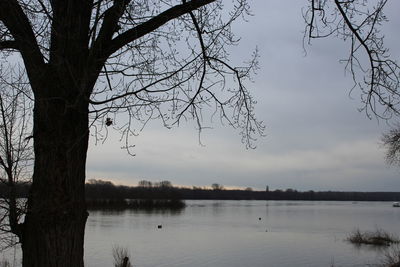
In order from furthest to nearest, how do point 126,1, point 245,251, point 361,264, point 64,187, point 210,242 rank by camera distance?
point 210,242 < point 245,251 < point 361,264 < point 126,1 < point 64,187

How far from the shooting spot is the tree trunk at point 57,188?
3771 millimetres

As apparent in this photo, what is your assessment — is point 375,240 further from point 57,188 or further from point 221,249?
point 57,188

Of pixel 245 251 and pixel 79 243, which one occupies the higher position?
pixel 79 243

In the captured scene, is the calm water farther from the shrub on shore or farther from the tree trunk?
the tree trunk

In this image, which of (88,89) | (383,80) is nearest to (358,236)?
(383,80)

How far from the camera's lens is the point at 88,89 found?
13.4ft

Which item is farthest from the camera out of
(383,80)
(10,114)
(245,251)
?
(245,251)

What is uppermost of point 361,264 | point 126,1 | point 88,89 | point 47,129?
point 126,1

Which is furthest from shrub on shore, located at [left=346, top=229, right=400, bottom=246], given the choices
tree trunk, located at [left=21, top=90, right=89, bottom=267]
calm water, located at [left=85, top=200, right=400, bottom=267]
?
tree trunk, located at [left=21, top=90, right=89, bottom=267]

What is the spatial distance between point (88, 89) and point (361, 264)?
2401cm

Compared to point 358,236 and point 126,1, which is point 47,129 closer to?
point 126,1

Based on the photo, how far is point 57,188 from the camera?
383 centimetres

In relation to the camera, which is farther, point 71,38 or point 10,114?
point 10,114

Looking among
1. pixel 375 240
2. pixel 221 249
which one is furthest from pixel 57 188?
pixel 375 240
